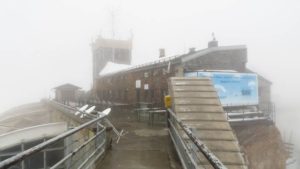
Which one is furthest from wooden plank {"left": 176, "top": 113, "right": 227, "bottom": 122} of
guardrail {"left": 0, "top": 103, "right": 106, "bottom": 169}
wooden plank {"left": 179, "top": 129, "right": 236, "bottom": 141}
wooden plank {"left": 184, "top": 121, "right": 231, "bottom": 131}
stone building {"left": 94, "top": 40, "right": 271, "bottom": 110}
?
stone building {"left": 94, "top": 40, "right": 271, "bottom": 110}

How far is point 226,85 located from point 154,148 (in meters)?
13.0

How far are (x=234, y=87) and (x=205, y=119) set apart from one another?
13.1m

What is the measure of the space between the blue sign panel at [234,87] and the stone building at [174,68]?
1.71 meters

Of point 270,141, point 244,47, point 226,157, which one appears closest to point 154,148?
point 226,157

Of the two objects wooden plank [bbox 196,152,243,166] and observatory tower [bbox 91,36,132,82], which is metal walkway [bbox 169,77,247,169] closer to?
wooden plank [bbox 196,152,243,166]

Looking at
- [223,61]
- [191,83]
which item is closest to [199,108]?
[191,83]

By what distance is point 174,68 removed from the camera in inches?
776

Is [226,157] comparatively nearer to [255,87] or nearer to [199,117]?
[199,117]

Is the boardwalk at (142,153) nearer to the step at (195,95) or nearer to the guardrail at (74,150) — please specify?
the guardrail at (74,150)

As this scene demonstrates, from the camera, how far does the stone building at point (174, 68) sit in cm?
1977

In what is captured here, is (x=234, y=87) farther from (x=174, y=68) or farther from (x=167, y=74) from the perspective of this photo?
(x=167, y=74)

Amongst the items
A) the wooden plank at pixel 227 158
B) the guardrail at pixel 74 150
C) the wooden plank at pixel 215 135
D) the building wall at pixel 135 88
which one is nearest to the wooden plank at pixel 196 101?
the wooden plank at pixel 215 135

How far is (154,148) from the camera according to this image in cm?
751

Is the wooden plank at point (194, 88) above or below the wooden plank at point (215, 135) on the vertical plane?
above
